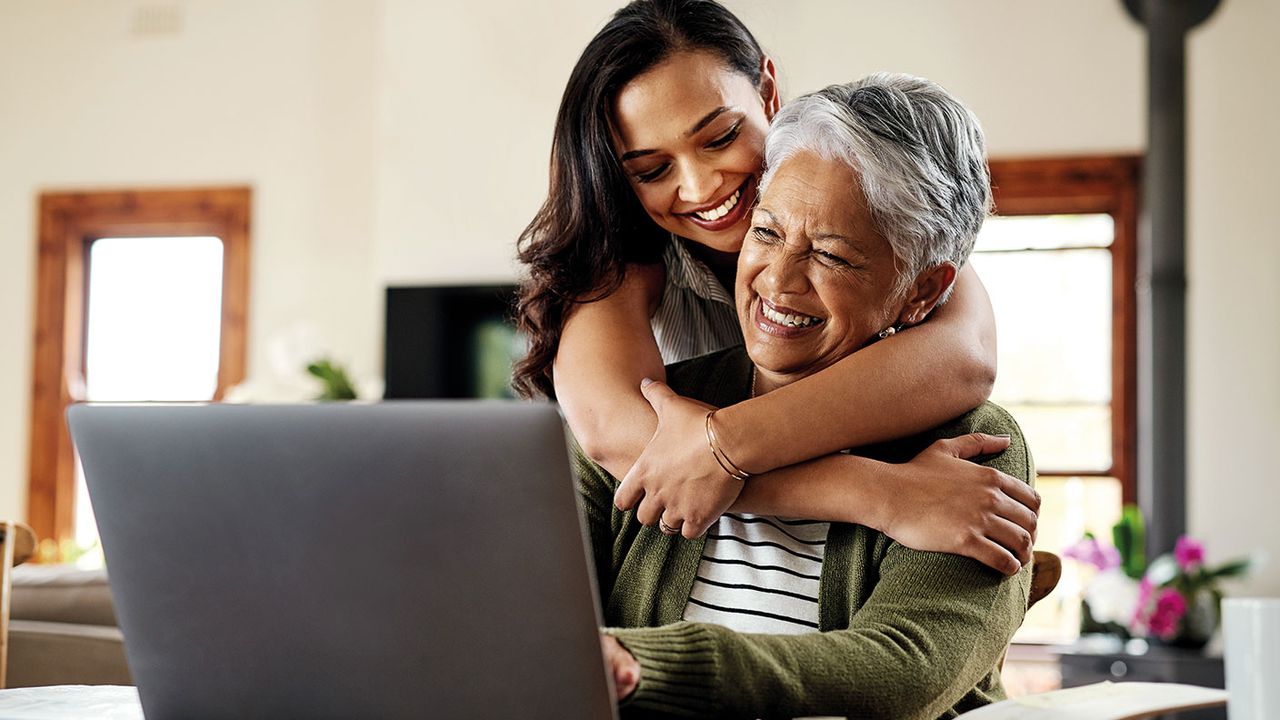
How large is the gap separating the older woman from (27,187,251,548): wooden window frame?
191 inches

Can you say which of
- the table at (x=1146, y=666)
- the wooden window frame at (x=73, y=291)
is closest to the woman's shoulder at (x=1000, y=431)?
the table at (x=1146, y=666)

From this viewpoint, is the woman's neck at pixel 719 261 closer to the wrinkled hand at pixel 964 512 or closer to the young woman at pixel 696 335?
the young woman at pixel 696 335

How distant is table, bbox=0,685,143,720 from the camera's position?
102 centimetres

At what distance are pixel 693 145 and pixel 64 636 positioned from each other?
1534 millimetres

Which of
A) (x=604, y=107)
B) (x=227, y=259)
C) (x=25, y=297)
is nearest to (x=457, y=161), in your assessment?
(x=227, y=259)

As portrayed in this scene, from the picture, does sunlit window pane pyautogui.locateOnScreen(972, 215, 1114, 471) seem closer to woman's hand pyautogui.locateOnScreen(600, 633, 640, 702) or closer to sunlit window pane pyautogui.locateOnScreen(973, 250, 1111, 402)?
sunlit window pane pyautogui.locateOnScreen(973, 250, 1111, 402)

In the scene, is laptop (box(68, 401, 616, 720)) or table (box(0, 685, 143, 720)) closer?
laptop (box(68, 401, 616, 720))

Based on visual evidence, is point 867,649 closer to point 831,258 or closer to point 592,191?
point 831,258

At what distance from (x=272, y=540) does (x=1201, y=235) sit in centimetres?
478

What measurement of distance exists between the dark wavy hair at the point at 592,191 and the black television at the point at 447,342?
3.73m

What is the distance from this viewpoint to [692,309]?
1704mm

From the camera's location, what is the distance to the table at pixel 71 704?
102 centimetres

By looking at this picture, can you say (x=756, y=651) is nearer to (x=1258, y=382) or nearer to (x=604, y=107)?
(x=604, y=107)

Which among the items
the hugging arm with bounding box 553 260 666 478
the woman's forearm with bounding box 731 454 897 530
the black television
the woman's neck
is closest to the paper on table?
the woman's forearm with bounding box 731 454 897 530
